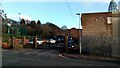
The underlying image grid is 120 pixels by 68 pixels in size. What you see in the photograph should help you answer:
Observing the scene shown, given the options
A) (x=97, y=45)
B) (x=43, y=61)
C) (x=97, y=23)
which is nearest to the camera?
(x=43, y=61)

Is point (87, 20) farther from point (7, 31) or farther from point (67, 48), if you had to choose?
point (7, 31)

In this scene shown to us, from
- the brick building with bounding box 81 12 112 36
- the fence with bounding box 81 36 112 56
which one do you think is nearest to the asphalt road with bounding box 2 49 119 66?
the fence with bounding box 81 36 112 56

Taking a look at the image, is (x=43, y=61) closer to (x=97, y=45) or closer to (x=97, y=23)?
(x=97, y=45)

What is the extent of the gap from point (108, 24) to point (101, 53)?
17.8m

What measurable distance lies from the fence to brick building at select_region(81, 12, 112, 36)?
13.5 meters

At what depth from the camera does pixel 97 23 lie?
171 feet

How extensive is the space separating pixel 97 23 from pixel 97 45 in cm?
1866

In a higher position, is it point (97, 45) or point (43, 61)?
point (97, 45)

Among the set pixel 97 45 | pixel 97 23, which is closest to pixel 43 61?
pixel 97 45

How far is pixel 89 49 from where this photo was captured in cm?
3559

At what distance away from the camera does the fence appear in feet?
106

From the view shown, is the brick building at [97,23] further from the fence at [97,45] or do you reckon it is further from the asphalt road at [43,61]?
the asphalt road at [43,61]

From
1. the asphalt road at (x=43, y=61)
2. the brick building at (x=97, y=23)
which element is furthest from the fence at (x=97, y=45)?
the brick building at (x=97, y=23)

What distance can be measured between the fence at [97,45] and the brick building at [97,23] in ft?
44.2
